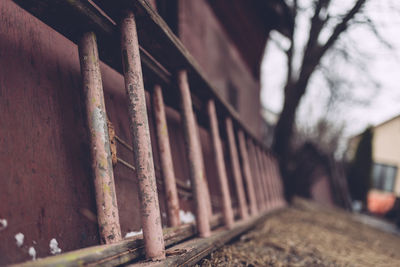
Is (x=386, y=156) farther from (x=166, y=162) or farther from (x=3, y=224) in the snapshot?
(x=3, y=224)

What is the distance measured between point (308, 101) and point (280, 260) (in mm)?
14760

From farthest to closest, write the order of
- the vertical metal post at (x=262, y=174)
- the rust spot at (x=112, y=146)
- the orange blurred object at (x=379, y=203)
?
the orange blurred object at (x=379, y=203) → the vertical metal post at (x=262, y=174) → the rust spot at (x=112, y=146)

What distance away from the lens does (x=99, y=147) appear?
3.01ft

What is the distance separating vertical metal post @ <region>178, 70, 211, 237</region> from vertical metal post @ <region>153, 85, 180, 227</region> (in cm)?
10

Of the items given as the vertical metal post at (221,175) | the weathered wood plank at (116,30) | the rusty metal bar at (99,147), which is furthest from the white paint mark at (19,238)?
the vertical metal post at (221,175)

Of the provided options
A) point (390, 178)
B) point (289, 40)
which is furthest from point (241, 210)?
point (390, 178)

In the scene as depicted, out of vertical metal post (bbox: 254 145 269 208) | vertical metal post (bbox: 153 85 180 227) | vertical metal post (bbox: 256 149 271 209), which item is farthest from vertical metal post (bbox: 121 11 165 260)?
vertical metal post (bbox: 256 149 271 209)

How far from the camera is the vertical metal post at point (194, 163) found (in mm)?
1495

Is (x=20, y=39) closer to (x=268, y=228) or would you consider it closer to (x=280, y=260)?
(x=280, y=260)

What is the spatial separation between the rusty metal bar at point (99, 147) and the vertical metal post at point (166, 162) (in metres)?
0.55

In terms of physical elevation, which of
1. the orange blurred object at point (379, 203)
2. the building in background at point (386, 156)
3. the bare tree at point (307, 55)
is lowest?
the orange blurred object at point (379, 203)

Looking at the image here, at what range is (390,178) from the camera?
17.5 m

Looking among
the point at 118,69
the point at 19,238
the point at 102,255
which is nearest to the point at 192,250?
the point at 102,255

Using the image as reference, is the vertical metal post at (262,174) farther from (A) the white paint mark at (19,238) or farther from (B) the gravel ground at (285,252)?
(A) the white paint mark at (19,238)
